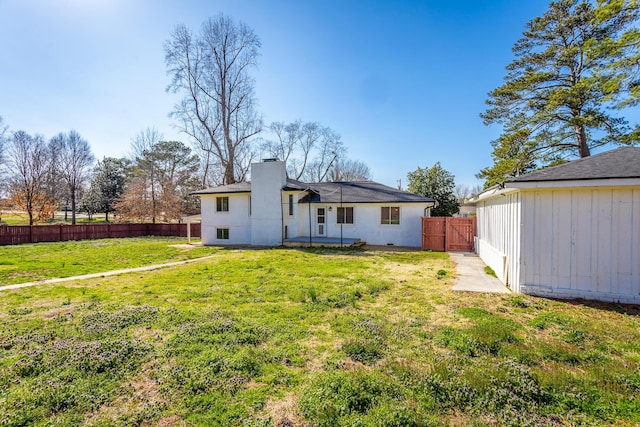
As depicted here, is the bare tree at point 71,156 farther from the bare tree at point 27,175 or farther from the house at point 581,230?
the house at point 581,230

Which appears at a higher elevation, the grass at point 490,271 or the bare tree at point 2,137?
the bare tree at point 2,137

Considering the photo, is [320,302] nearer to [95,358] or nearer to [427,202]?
[95,358]

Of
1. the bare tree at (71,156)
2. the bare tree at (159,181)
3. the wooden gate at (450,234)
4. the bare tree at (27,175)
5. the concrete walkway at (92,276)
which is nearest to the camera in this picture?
the concrete walkway at (92,276)

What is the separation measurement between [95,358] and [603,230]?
9378mm

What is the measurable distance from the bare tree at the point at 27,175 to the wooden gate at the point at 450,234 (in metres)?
34.5

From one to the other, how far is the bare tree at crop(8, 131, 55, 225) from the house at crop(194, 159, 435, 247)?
2076cm

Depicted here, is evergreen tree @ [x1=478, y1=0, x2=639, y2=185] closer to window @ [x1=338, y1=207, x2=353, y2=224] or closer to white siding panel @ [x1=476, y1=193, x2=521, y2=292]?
white siding panel @ [x1=476, y1=193, x2=521, y2=292]

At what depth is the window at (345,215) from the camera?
701 inches

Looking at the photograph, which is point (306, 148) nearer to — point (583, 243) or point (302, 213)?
point (302, 213)

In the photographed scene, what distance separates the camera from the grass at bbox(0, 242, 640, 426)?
2752 millimetres

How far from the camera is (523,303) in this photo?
6.01 metres

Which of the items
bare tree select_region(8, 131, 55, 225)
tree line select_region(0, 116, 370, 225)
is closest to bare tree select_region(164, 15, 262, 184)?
tree line select_region(0, 116, 370, 225)

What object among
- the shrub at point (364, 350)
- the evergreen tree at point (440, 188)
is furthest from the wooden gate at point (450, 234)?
the shrub at point (364, 350)

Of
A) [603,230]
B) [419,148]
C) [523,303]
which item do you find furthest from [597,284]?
[419,148]
